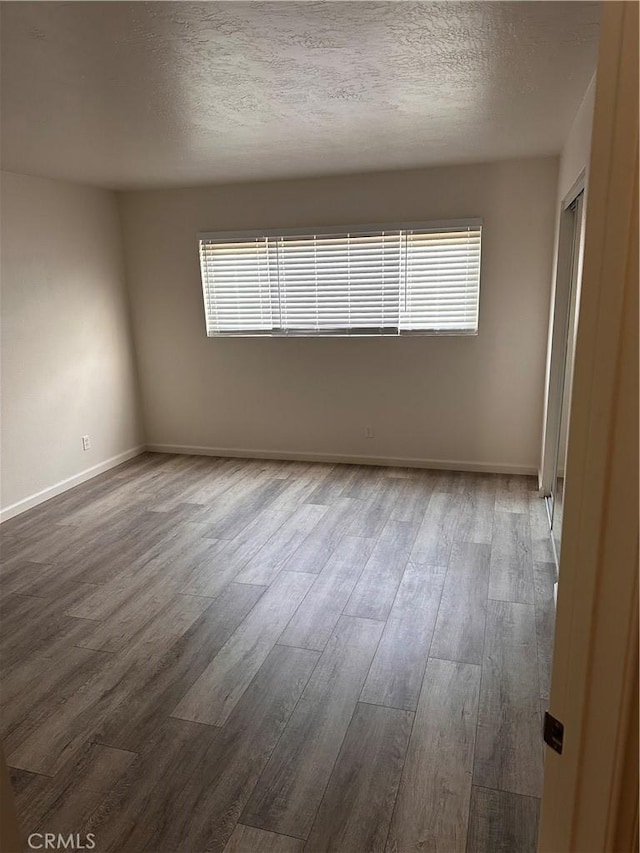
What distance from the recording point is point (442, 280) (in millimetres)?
4785

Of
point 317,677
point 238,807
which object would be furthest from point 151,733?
point 317,677

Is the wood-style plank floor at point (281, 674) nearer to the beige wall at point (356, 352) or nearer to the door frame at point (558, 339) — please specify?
the door frame at point (558, 339)

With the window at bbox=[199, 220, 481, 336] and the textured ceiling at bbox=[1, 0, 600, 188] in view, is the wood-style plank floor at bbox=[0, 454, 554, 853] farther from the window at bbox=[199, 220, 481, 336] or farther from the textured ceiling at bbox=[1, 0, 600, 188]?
the textured ceiling at bbox=[1, 0, 600, 188]

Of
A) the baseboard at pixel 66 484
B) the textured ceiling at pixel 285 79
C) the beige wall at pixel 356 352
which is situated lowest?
the baseboard at pixel 66 484

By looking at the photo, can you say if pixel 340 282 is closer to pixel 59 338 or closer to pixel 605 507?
pixel 59 338

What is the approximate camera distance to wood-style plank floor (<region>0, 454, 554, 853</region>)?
1.82 meters

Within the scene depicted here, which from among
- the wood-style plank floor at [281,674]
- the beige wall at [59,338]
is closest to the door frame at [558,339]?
the wood-style plank floor at [281,674]

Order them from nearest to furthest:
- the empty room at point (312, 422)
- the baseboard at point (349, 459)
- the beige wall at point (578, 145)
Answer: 1. the empty room at point (312, 422)
2. the beige wall at point (578, 145)
3. the baseboard at point (349, 459)

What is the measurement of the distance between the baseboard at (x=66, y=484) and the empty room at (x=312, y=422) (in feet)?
0.12

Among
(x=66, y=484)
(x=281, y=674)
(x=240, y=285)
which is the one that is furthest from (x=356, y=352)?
(x=281, y=674)

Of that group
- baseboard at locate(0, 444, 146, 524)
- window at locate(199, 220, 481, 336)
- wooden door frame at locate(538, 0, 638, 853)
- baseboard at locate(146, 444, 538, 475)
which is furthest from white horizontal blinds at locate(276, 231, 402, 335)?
wooden door frame at locate(538, 0, 638, 853)

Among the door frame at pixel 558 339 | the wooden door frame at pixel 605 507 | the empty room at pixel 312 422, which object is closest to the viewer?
the wooden door frame at pixel 605 507

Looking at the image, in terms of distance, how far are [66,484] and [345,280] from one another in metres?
3.09

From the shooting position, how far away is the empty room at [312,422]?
1729 millimetres
